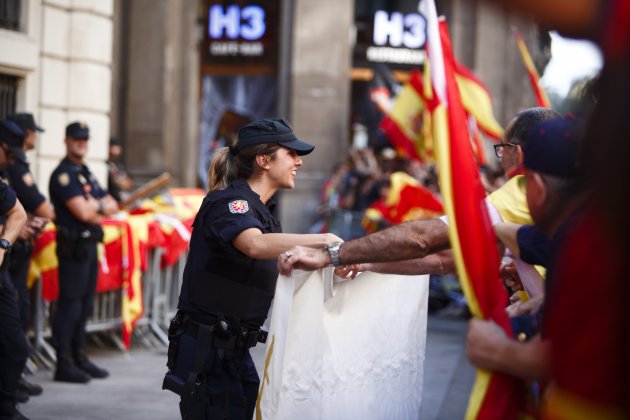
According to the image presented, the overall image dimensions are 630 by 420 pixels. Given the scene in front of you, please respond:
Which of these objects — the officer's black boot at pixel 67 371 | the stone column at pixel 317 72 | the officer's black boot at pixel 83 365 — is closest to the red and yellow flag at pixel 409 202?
the officer's black boot at pixel 83 365

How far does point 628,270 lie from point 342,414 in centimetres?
258

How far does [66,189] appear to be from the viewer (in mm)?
8492

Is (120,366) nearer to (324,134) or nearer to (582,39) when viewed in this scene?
(582,39)

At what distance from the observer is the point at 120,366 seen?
9461 mm

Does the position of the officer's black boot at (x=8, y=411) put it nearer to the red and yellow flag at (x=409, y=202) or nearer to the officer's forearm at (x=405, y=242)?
the officer's forearm at (x=405, y=242)

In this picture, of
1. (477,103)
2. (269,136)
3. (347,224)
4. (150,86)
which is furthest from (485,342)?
(150,86)

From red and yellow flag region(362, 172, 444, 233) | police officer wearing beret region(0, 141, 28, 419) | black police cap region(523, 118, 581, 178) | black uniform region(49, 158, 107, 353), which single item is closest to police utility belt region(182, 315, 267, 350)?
black police cap region(523, 118, 581, 178)

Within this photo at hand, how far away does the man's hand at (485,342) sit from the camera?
2.93 metres

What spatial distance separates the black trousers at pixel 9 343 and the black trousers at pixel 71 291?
1651mm

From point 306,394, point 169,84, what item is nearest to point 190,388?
point 306,394

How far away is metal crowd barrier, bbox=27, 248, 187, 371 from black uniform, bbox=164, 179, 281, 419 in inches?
183

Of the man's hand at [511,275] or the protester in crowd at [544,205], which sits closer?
the protester in crowd at [544,205]

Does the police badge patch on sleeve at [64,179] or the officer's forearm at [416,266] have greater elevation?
the police badge patch on sleeve at [64,179]

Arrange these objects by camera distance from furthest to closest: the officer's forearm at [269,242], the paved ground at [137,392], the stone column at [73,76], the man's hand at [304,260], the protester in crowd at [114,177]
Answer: the protester in crowd at [114,177] → the stone column at [73,76] → the paved ground at [137,392] → the officer's forearm at [269,242] → the man's hand at [304,260]
